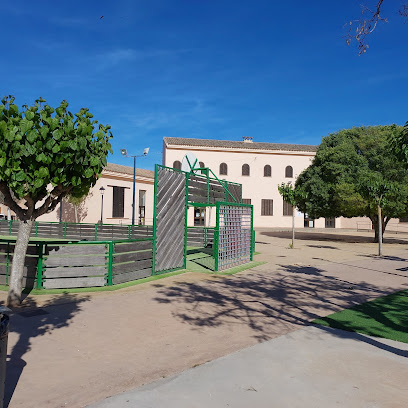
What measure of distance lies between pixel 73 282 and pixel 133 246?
1928mm

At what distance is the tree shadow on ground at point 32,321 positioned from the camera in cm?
429

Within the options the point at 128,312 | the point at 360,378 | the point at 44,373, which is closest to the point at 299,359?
the point at 360,378

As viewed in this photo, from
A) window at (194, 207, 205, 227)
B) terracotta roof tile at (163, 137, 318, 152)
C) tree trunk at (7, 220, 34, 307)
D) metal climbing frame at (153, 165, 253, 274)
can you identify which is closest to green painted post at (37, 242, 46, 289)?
tree trunk at (7, 220, 34, 307)

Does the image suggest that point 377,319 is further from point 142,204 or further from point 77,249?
point 142,204

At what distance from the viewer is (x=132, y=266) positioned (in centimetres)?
1024

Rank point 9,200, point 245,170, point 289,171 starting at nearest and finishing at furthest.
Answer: point 9,200
point 245,170
point 289,171

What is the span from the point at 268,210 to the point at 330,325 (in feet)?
141

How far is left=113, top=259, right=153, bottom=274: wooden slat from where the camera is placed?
9.71m

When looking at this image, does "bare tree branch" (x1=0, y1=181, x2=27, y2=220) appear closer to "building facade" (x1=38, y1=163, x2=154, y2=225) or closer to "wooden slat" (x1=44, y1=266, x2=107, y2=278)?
"wooden slat" (x1=44, y1=266, x2=107, y2=278)

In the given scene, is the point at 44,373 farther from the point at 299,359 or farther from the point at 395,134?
the point at 395,134

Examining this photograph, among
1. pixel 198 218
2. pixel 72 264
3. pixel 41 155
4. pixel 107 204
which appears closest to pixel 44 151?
pixel 41 155

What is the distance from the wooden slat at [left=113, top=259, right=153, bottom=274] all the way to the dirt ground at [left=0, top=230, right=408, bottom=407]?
2.25 feet

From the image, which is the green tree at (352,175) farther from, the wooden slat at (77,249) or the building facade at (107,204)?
the building facade at (107,204)

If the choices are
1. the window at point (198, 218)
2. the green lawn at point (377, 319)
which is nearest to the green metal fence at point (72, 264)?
→ the green lawn at point (377, 319)
